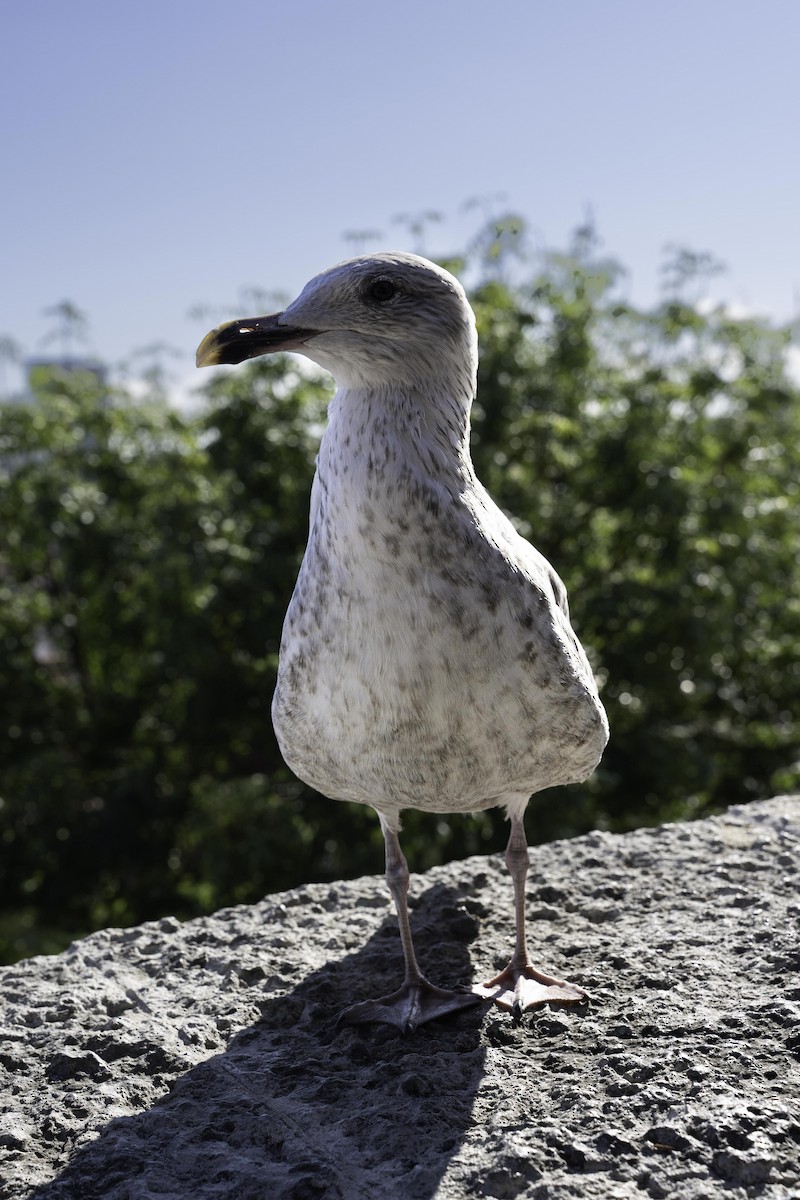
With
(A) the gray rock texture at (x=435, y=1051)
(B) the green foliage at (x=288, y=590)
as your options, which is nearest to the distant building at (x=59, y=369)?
(B) the green foliage at (x=288, y=590)

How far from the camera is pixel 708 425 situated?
955 cm

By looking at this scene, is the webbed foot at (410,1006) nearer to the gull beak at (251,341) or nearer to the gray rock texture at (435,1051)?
the gray rock texture at (435,1051)

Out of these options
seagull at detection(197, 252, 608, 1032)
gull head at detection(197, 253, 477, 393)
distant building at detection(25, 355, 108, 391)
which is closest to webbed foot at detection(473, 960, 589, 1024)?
seagull at detection(197, 252, 608, 1032)

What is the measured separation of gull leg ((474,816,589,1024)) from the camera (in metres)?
3.39

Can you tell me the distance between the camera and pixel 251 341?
2854 mm

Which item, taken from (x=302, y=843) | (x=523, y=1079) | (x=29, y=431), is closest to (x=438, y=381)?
(x=523, y=1079)

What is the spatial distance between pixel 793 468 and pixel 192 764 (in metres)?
6.09

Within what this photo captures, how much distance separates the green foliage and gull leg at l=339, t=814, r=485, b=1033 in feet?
12.9

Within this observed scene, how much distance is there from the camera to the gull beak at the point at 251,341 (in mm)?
2850

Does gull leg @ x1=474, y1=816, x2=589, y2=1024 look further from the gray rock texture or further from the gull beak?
the gull beak

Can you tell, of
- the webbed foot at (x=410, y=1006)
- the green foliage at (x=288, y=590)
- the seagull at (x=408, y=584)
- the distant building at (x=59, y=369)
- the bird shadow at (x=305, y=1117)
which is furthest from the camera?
the distant building at (x=59, y=369)

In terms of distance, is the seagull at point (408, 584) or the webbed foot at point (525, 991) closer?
the seagull at point (408, 584)

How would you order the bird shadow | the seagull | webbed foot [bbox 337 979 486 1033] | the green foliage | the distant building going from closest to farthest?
the bird shadow < the seagull < webbed foot [bbox 337 979 486 1033] < the green foliage < the distant building

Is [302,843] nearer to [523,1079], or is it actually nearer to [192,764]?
[192,764]
